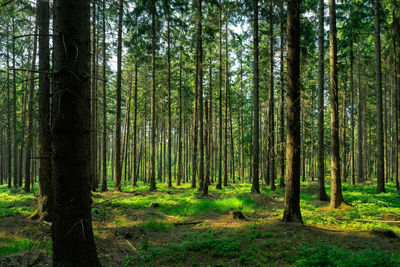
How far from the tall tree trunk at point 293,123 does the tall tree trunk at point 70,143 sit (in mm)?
5320

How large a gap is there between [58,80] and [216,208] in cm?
853

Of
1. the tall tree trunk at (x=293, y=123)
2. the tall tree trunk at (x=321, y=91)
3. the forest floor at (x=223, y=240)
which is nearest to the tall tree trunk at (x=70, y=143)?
the forest floor at (x=223, y=240)

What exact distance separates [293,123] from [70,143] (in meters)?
5.71

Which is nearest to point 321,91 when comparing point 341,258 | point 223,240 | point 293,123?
point 293,123

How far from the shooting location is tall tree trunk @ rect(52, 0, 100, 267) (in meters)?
2.82

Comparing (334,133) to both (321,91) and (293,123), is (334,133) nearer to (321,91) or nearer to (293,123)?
(321,91)

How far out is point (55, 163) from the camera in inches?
112

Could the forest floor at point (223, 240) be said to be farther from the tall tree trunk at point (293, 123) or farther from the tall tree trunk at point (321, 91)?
A: the tall tree trunk at point (321, 91)

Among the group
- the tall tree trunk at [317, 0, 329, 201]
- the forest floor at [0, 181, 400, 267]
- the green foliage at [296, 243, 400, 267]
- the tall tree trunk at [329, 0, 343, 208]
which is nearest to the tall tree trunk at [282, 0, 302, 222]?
the forest floor at [0, 181, 400, 267]

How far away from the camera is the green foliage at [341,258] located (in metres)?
3.77

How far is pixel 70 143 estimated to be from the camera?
113 inches

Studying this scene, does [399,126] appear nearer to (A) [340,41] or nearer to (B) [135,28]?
(A) [340,41]

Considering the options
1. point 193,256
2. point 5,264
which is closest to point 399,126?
point 193,256

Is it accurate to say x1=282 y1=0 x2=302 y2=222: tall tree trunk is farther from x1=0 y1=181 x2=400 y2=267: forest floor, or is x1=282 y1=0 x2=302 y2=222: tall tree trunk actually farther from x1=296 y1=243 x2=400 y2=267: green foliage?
x1=296 y1=243 x2=400 y2=267: green foliage
